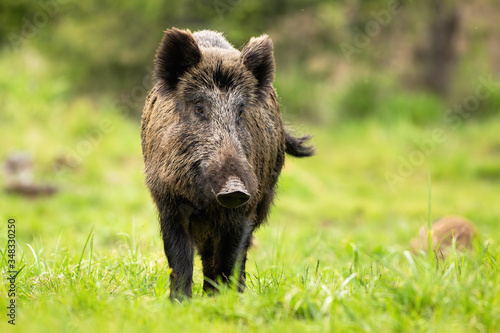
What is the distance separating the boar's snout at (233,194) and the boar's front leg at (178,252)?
67 centimetres

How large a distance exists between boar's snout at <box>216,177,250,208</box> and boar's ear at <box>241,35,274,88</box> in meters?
1.13

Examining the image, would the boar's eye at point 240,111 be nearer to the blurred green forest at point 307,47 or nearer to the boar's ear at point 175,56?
the boar's ear at point 175,56

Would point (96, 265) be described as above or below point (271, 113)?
below

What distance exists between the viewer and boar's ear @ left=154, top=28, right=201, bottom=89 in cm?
397

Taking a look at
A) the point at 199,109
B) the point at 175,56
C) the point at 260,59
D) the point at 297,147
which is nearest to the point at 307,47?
the point at 297,147

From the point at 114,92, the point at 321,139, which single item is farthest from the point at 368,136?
the point at 114,92

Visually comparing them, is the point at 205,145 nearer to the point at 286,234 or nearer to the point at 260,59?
the point at 260,59

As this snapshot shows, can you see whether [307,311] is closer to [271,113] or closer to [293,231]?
[271,113]

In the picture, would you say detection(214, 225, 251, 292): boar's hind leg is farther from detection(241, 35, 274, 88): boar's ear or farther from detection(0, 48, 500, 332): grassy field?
detection(241, 35, 274, 88): boar's ear

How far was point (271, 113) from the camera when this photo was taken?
4.49 meters

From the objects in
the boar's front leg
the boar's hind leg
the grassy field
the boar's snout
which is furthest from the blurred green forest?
the boar's snout

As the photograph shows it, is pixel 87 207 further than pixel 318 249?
Yes

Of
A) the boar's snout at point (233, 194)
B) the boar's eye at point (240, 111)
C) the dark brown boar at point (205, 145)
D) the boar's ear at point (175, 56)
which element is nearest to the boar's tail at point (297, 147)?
the dark brown boar at point (205, 145)

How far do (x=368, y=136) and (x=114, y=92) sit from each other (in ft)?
20.1
